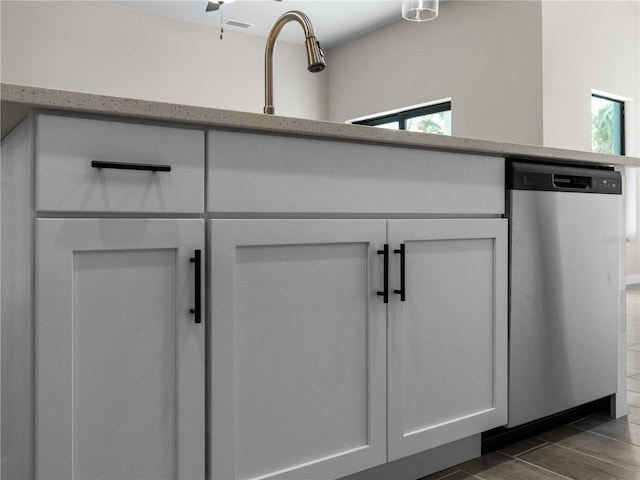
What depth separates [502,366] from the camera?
1.66 meters

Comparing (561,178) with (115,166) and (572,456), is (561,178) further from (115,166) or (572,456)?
(115,166)

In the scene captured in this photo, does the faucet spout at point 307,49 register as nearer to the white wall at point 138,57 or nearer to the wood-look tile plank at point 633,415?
the wood-look tile plank at point 633,415

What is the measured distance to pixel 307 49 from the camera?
1.62 metres

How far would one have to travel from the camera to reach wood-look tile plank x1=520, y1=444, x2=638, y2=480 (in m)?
1.59

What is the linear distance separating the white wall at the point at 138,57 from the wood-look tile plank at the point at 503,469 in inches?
200

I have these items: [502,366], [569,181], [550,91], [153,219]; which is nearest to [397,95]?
[550,91]

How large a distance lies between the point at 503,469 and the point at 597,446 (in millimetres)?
404

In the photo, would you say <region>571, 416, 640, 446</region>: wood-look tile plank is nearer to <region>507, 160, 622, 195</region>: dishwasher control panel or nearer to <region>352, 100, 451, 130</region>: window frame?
<region>507, 160, 622, 195</region>: dishwasher control panel

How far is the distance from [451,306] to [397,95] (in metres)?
5.25

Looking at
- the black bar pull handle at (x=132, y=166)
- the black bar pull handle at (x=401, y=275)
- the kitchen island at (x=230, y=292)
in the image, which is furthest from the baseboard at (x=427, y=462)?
Answer: the black bar pull handle at (x=132, y=166)

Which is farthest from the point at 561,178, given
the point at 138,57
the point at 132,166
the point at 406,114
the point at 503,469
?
the point at 138,57

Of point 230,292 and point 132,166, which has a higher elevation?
point 132,166

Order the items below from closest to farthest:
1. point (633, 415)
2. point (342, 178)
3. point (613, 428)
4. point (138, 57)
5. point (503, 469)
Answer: point (342, 178) → point (503, 469) → point (613, 428) → point (633, 415) → point (138, 57)

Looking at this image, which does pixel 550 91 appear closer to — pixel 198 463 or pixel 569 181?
pixel 569 181
